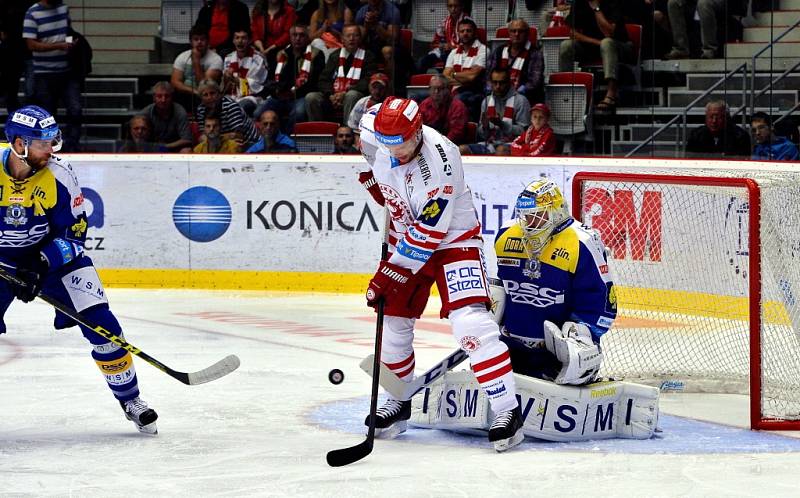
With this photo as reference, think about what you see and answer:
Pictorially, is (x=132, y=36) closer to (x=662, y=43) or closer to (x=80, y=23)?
(x=80, y=23)

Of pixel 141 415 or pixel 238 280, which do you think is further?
pixel 238 280

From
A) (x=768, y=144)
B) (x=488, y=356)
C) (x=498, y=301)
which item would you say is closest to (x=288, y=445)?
(x=488, y=356)

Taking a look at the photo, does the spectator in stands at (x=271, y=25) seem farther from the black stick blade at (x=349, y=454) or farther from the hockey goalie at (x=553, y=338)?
the black stick blade at (x=349, y=454)

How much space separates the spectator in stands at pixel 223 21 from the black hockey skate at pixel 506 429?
234 inches

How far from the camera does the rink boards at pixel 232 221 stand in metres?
9.23

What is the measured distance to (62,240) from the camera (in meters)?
4.88

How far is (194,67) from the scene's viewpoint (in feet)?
32.7

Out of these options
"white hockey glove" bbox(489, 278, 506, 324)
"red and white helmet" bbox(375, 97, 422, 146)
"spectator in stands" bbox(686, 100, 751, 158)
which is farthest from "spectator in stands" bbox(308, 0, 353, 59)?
"red and white helmet" bbox(375, 97, 422, 146)

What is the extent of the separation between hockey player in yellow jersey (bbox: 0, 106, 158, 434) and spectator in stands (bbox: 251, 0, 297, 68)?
5.08 m

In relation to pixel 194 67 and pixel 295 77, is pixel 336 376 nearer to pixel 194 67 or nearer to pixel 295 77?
pixel 295 77

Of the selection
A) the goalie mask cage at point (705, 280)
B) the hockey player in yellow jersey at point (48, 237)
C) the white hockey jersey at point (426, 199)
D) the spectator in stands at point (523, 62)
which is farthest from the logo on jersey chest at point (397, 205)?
the spectator in stands at point (523, 62)

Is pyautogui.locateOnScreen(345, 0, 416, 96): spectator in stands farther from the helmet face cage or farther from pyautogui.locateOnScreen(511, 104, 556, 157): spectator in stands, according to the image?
the helmet face cage

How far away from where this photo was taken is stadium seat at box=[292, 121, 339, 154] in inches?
372

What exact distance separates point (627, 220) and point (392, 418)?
2.14 metres
